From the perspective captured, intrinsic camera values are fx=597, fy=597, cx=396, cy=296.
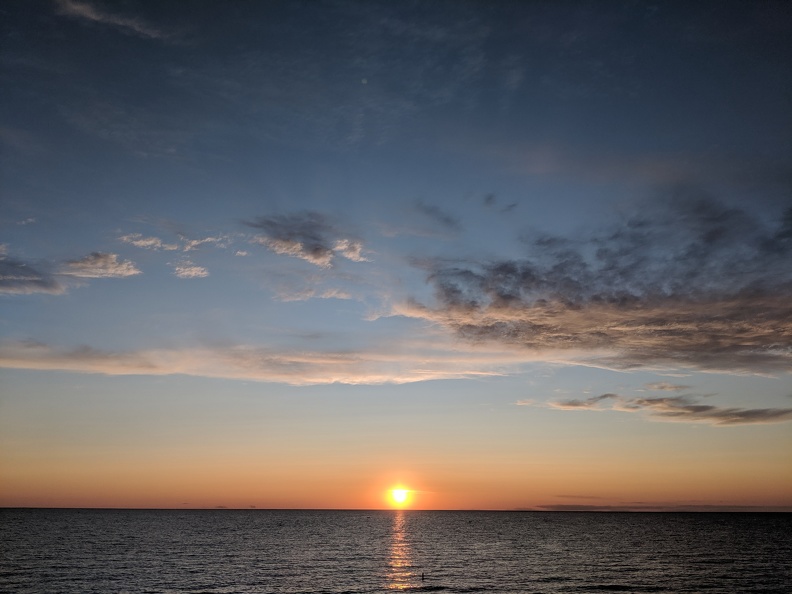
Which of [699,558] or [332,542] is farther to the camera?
[332,542]

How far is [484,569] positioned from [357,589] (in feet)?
86.8

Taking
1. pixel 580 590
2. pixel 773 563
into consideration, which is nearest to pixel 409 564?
pixel 580 590

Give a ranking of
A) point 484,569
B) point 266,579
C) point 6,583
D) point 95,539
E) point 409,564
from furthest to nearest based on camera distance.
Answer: point 95,539 < point 409,564 < point 484,569 < point 266,579 < point 6,583

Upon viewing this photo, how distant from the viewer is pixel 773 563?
9969 centimetres

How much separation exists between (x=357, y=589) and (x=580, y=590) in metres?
25.8

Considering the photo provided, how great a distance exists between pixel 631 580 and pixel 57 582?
237ft

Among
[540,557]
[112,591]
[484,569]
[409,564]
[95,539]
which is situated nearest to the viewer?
[112,591]

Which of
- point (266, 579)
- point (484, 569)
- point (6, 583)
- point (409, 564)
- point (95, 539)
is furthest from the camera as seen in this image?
point (95, 539)

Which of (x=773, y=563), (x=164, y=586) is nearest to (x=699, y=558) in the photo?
(x=773, y=563)

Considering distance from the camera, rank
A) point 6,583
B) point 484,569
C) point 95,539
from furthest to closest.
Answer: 1. point 95,539
2. point 484,569
3. point 6,583

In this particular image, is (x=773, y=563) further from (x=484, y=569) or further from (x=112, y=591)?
(x=112, y=591)

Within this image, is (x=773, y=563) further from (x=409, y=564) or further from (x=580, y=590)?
(x=409, y=564)

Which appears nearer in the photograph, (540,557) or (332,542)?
(540,557)

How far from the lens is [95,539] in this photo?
143625 mm
